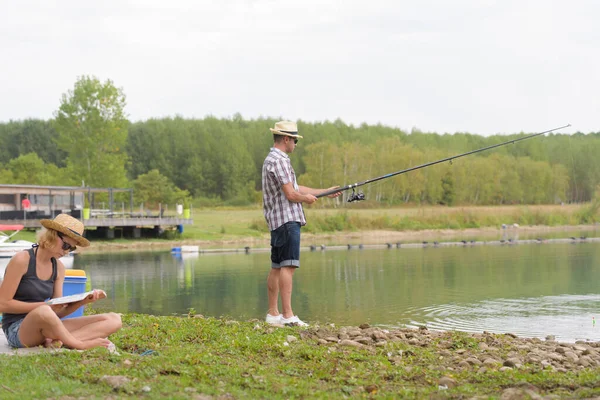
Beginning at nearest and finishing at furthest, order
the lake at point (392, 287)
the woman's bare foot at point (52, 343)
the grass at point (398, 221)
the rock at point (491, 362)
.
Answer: the woman's bare foot at point (52, 343) < the rock at point (491, 362) < the lake at point (392, 287) < the grass at point (398, 221)

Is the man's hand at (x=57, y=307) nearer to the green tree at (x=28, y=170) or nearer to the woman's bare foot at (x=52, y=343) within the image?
the woman's bare foot at (x=52, y=343)

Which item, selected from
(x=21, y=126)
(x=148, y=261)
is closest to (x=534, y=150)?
(x=21, y=126)

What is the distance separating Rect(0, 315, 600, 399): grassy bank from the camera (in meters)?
5.54

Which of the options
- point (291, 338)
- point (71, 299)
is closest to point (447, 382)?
point (291, 338)

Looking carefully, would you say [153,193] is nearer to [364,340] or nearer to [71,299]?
[364,340]

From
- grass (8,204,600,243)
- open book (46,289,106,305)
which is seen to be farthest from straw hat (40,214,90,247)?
grass (8,204,600,243)

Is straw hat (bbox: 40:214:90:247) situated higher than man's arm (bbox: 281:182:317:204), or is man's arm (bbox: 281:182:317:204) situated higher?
man's arm (bbox: 281:182:317:204)

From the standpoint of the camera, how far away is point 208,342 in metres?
7.62

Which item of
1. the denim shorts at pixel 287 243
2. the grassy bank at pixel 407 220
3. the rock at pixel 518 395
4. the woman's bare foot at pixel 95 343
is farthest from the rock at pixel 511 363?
the grassy bank at pixel 407 220

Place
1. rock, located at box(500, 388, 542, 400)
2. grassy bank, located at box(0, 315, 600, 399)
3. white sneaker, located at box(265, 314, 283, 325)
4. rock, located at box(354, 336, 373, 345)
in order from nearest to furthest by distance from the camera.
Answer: rock, located at box(500, 388, 542, 400)
grassy bank, located at box(0, 315, 600, 399)
rock, located at box(354, 336, 373, 345)
white sneaker, located at box(265, 314, 283, 325)

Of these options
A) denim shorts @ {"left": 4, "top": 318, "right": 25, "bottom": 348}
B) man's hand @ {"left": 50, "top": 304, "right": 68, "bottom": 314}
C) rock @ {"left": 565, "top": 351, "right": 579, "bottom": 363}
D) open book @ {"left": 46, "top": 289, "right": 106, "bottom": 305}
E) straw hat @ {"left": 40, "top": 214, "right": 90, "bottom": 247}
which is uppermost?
straw hat @ {"left": 40, "top": 214, "right": 90, "bottom": 247}

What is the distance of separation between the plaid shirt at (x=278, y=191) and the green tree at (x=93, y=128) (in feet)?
134

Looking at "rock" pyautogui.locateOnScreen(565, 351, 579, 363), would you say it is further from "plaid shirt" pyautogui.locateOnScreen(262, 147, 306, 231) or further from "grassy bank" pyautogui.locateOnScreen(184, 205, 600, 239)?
"grassy bank" pyautogui.locateOnScreen(184, 205, 600, 239)

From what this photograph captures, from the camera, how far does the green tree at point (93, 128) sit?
48.1 metres
